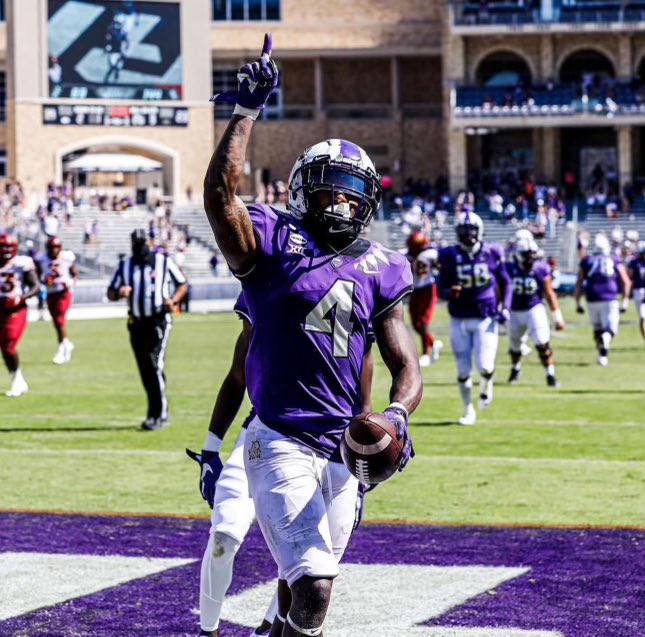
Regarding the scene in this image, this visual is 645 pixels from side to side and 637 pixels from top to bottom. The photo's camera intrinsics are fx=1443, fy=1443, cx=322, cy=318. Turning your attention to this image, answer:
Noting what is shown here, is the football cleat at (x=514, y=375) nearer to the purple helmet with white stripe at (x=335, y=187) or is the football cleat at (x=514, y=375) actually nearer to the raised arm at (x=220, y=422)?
the raised arm at (x=220, y=422)

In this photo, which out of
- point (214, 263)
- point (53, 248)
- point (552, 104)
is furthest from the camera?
point (552, 104)

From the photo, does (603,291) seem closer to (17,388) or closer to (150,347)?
(17,388)

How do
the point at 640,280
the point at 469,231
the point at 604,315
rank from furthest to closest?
the point at 640,280, the point at 604,315, the point at 469,231

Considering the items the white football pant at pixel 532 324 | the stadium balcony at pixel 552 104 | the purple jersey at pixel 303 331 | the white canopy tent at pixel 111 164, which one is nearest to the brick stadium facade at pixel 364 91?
the stadium balcony at pixel 552 104

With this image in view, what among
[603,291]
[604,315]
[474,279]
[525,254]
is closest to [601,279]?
[603,291]

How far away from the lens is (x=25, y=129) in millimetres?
59719

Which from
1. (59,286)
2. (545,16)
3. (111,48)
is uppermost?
(545,16)

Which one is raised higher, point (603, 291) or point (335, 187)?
point (335, 187)

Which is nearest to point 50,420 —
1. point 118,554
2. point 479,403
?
point 479,403

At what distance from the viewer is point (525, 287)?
1709 cm

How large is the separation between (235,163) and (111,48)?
5538 centimetres

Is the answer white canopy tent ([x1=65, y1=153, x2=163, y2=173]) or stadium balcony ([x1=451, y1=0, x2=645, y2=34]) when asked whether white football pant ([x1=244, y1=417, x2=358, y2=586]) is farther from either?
stadium balcony ([x1=451, y1=0, x2=645, y2=34])

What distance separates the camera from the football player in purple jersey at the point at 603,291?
2014 cm

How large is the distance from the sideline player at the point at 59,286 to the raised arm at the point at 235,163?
1624 centimetres
